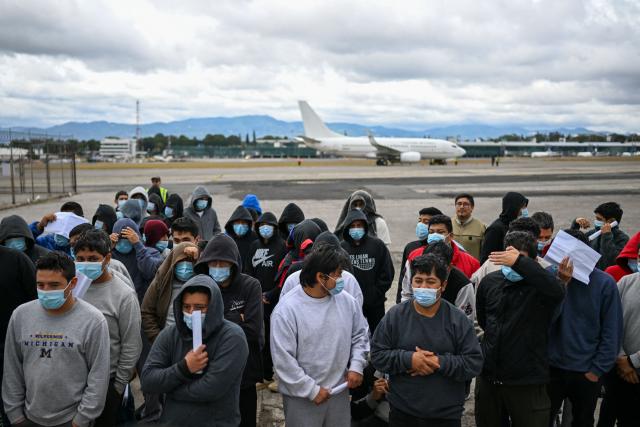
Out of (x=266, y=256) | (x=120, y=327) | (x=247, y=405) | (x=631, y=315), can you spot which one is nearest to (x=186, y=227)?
(x=266, y=256)

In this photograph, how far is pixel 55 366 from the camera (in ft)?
11.4

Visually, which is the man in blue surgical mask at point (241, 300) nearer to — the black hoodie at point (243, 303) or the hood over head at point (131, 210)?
the black hoodie at point (243, 303)

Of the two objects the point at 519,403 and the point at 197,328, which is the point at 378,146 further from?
the point at 197,328

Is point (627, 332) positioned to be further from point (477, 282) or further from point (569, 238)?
point (477, 282)

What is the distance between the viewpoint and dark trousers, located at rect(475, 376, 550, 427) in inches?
156

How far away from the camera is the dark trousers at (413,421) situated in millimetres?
3568

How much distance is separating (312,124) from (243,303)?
72.8 m

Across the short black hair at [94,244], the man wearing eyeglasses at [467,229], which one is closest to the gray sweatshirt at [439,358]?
the short black hair at [94,244]

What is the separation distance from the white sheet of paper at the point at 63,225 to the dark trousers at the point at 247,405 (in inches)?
128

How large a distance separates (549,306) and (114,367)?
3195 millimetres

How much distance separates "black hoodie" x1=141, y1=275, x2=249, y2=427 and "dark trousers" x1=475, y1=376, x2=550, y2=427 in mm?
1959

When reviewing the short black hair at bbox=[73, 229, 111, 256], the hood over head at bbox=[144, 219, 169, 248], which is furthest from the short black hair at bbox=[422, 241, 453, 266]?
the hood over head at bbox=[144, 219, 169, 248]

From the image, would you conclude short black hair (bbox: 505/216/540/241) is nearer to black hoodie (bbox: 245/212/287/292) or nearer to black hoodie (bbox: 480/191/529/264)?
black hoodie (bbox: 480/191/529/264)

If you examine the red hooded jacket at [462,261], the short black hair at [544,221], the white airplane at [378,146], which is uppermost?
the white airplane at [378,146]
